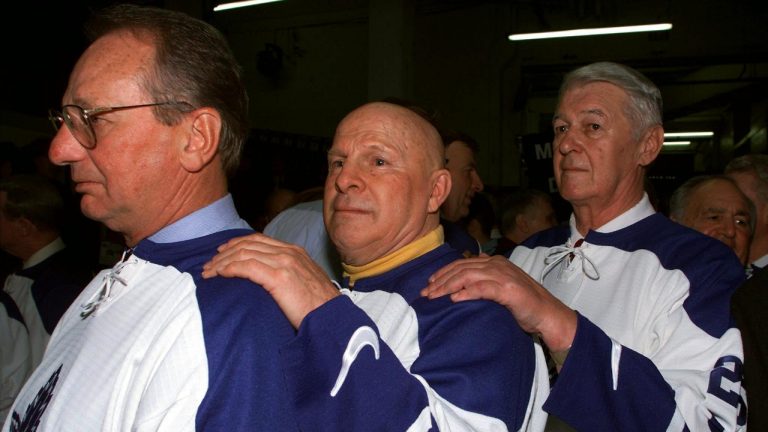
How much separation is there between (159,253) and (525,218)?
392 cm

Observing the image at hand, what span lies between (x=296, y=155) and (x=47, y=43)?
12.9 ft

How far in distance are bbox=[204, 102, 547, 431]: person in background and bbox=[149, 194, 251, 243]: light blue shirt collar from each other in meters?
0.15

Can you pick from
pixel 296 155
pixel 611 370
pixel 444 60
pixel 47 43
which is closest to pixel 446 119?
pixel 444 60

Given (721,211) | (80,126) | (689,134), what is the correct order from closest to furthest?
(80,126) < (721,211) < (689,134)

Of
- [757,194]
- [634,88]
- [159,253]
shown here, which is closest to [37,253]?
[159,253]

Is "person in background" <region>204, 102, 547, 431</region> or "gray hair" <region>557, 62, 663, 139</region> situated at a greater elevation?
"gray hair" <region>557, 62, 663, 139</region>

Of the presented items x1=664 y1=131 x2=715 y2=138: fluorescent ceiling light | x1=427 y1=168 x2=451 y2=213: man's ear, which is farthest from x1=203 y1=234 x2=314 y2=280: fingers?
x1=664 y1=131 x2=715 y2=138: fluorescent ceiling light

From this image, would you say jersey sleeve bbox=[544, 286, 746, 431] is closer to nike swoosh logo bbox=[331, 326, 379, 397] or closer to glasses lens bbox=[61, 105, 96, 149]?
nike swoosh logo bbox=[331, 326, 379, 397]

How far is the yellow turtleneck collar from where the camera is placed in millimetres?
1723

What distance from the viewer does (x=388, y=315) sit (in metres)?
1.53

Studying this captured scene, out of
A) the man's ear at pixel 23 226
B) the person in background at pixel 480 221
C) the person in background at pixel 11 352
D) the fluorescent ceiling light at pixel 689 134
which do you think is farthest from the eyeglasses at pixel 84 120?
the fluorescent ceiling light at pixel 689 134

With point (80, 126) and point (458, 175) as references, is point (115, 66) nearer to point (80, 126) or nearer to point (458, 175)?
point (80, 126)

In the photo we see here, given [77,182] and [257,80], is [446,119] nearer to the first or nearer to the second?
[257,80]

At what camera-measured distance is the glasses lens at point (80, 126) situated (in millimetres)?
1311
